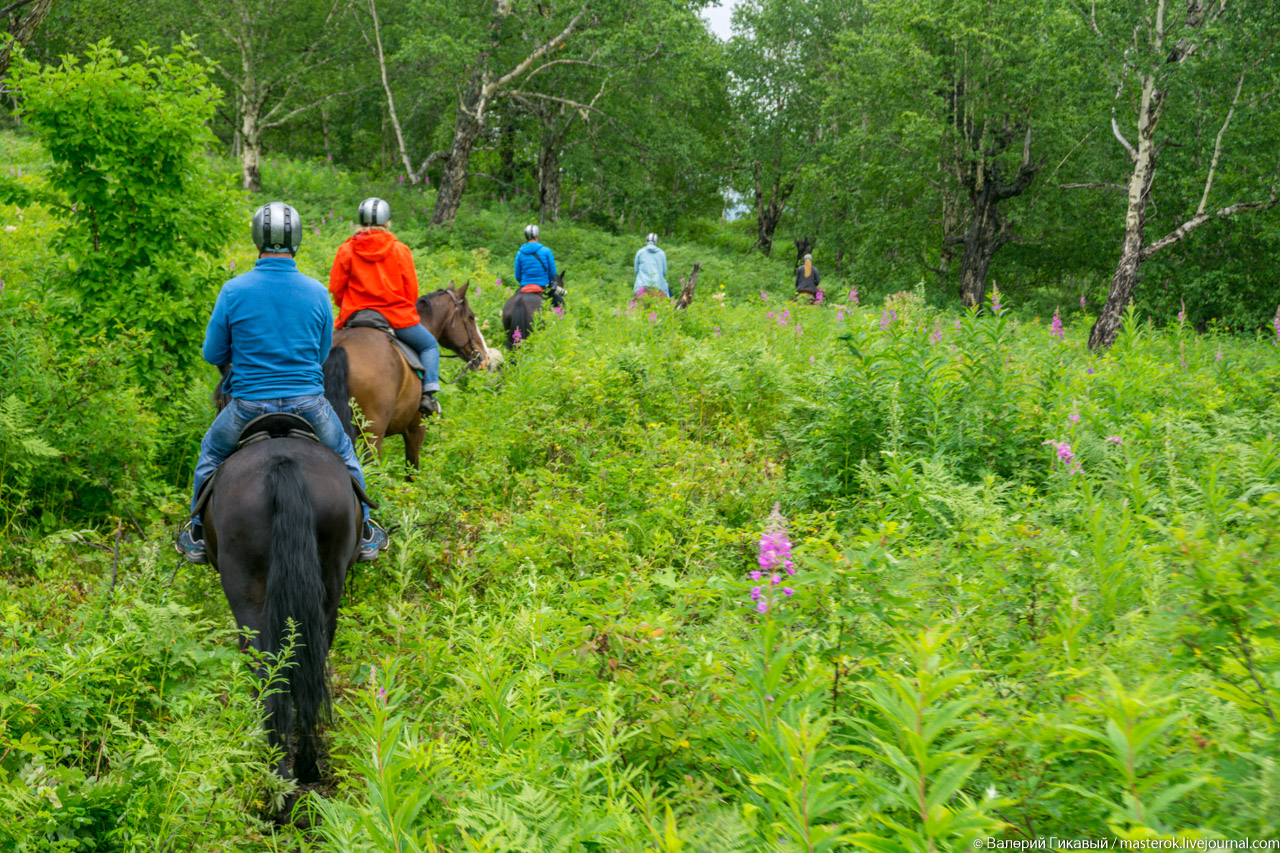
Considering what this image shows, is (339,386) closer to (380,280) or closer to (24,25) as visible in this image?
(380,280)

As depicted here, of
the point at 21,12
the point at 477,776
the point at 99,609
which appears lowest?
the point at 99,609

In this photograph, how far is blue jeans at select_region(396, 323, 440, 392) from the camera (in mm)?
8039

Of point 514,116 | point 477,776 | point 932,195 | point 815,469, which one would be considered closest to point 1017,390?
point 815,469

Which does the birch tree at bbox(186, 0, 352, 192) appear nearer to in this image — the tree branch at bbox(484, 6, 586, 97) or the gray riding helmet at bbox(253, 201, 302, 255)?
the tree branch at bbox(484, 6, 586, 97)

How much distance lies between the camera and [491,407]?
28.0 feet

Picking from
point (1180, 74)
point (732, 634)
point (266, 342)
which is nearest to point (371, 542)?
point (266, 342)

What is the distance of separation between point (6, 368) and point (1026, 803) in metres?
7.99

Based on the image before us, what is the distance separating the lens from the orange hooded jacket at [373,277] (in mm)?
7496

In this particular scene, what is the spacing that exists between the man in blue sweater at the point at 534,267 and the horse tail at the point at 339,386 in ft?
25.2

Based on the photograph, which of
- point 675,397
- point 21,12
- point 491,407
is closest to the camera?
point 21,12

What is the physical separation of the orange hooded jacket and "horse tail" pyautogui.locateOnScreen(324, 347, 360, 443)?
5.04 feet

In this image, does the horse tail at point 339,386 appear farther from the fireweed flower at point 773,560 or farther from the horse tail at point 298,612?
the fireweed flower at point 773,560

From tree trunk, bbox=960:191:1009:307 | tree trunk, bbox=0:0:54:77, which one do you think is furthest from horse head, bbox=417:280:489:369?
tree trunk, bbox=960:191:1009:307

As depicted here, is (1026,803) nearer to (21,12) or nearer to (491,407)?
(491,407)
